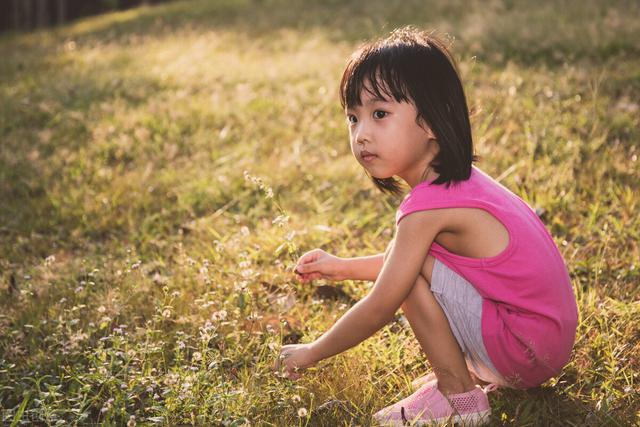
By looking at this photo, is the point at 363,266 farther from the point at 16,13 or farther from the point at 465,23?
the point at 16,13

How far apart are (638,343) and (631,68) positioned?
147 inches

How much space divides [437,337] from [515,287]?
32cm

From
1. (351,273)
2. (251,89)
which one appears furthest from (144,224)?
(251,89)

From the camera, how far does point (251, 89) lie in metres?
7.14

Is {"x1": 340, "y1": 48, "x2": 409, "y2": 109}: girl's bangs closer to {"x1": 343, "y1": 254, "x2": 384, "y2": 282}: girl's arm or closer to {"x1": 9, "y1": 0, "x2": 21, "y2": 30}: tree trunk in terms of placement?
{"x1": 343, "y1": 254, "x2": 384, "y2": 282}: girl's arm

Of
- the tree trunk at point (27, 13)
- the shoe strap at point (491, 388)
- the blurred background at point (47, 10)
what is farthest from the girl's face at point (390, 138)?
the tree trunk at point (27, 13)

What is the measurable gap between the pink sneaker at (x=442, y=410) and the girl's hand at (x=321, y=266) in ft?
2.28

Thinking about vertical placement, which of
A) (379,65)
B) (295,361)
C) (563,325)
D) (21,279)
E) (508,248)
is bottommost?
(21,279)

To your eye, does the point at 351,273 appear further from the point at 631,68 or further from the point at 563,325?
the point at 631,68

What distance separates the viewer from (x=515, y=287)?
2277 millimetres

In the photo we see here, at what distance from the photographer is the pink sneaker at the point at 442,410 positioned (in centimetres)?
227

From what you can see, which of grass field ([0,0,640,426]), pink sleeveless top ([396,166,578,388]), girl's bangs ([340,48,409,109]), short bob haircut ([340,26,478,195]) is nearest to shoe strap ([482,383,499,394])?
grass field ([0,0,640,426])

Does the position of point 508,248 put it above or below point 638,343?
above

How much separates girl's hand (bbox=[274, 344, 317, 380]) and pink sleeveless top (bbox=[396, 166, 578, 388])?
60 cm
